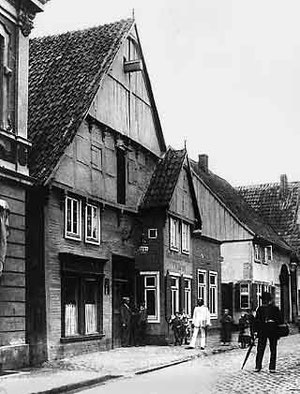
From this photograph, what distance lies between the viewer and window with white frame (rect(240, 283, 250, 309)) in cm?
3928

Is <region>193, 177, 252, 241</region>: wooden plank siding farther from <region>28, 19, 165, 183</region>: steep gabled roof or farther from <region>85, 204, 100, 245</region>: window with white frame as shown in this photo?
<region>85, 204, 100, 245</region>: window with white frame

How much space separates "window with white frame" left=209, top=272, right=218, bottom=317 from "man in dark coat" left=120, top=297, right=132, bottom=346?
8543 mm

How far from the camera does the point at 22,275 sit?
18.0 m

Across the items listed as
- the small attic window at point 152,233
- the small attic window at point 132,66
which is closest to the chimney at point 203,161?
the small attic window at point 152,233

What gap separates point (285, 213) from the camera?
A: 165ft

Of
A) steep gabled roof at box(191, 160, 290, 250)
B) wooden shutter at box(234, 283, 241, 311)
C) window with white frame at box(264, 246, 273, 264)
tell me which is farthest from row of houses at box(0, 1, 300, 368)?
window with white frame at box(264, 246, 273, 264)

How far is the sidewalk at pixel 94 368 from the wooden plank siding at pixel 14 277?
3.40 ft

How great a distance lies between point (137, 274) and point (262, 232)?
59.6 feet

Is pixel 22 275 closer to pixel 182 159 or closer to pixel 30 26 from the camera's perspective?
pixel 30 26

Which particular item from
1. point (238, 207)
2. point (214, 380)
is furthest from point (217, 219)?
point (214, 380)

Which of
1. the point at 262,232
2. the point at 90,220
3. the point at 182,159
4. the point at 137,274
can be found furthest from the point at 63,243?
the point at 262,232

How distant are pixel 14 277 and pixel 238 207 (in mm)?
27556

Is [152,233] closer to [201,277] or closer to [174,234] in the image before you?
[174,234]

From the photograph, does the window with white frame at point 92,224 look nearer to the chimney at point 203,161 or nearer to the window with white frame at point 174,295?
the window with white frame at point 174,295
